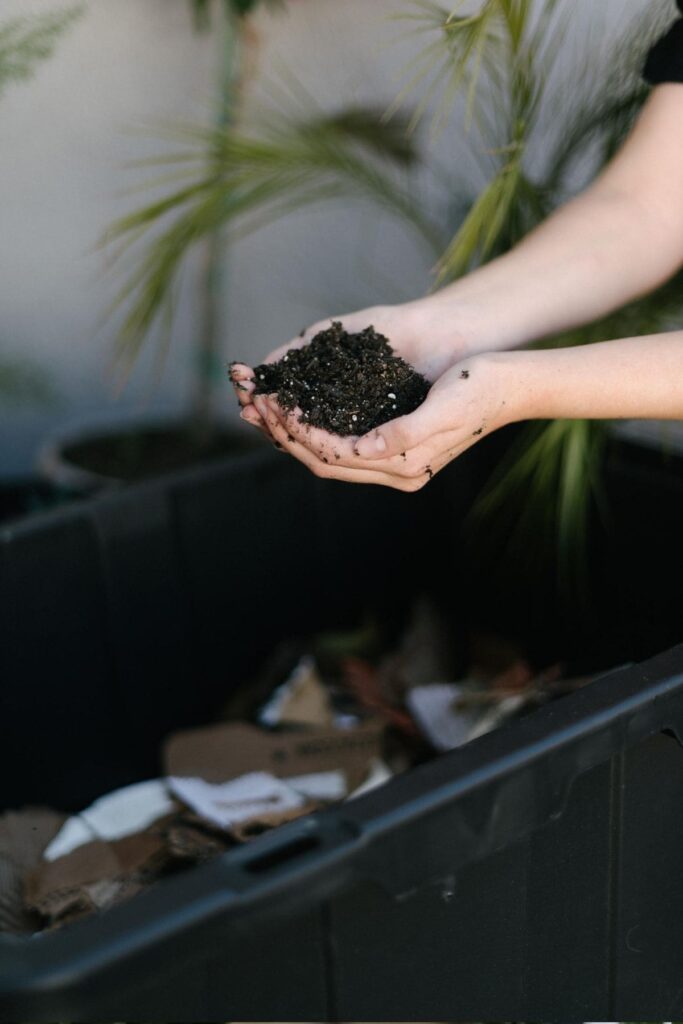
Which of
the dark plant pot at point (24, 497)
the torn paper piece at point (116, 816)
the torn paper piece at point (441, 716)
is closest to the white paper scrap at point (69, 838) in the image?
the torn paper piece at point (116, 816)

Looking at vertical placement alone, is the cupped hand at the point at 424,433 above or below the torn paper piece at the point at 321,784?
above

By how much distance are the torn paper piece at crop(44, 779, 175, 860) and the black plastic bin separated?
117 millimetres

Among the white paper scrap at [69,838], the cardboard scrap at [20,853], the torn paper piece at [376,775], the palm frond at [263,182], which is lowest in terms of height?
the torn paper piece at [376,775]

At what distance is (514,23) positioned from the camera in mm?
993

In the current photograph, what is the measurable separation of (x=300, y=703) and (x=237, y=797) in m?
0.25

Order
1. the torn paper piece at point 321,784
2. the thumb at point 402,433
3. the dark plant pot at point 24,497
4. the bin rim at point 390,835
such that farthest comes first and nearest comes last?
the dark plant pot at point 24,497 < the torn paper piece at point 321,784 < the thumb at point 402,433 < the bin rim at point 390,835

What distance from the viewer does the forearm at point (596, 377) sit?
0.82 meters

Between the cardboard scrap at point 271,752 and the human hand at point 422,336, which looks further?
the cardboard scrap at point 271,752

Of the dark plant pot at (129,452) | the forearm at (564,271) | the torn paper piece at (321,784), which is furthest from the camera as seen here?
the dark plant pot at (129,452)

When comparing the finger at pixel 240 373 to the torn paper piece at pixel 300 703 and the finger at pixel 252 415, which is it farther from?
the torn paper piece at pixel 300 703

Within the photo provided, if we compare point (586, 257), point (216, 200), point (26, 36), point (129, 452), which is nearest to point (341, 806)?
point (586, 257)

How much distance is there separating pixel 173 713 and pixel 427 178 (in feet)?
3.62

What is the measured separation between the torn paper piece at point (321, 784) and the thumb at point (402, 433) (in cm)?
51

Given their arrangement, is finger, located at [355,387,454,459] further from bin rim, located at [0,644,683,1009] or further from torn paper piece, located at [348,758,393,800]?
torn paper piece, located at [348,758,393,800]
